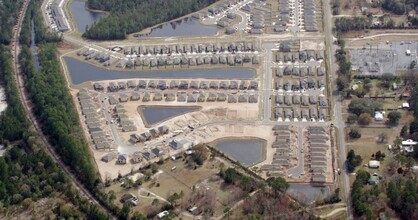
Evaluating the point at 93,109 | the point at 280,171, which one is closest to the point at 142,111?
the point at 93,109

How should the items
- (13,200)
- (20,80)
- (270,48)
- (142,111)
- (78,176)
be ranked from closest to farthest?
1. (13,200)
2. (78,176)
3. (142,111)
4. (20,80)
5. (270,48)

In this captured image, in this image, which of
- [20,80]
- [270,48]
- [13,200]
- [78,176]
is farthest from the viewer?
[270,48]

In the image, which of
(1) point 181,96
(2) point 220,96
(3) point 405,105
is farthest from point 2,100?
(3) point 405,105

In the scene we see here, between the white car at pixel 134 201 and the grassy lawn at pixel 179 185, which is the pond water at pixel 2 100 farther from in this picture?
the white car at pixel 134 201

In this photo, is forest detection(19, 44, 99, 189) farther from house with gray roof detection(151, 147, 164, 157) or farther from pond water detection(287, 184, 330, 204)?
A: pond water detection(287, 184, 330, 204)

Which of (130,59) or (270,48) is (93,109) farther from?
(270,48)

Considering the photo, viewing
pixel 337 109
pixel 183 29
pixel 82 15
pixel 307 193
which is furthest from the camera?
pixel 82 15

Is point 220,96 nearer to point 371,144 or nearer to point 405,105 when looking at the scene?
point 371,144
